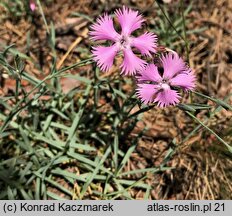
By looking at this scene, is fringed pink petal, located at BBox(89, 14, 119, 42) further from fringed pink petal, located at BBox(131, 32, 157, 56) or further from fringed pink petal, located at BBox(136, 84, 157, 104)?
fringed pink petal, located at BBox(136, 84, 157, 104)

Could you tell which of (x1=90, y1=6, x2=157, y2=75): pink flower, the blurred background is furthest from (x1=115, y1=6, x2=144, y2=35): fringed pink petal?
the blurred background

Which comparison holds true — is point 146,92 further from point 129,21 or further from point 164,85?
point 129,21

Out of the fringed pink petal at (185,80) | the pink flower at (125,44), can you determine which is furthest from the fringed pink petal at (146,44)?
the fringed pink petal at (185,80)

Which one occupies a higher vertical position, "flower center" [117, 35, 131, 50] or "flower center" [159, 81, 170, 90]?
"flower center" [117, 35, 131, 50]

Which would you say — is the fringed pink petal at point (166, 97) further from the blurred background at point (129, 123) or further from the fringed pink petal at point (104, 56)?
the blurred background at point (129, 123)

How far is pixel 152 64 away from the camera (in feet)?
3.77

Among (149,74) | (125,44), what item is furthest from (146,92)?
(125,44)

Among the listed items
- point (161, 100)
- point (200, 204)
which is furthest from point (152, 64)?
point (200, 204)

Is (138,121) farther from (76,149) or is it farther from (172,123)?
(76,149)

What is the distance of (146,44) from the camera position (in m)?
1.15

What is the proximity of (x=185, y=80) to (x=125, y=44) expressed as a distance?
20 cm

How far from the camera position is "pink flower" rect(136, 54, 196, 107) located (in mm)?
1146

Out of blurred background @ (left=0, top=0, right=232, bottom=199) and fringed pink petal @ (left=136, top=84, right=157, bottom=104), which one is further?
blurred background @ (left=0, top=0, right=232, bottom=199)

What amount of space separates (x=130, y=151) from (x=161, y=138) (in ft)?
0.74
